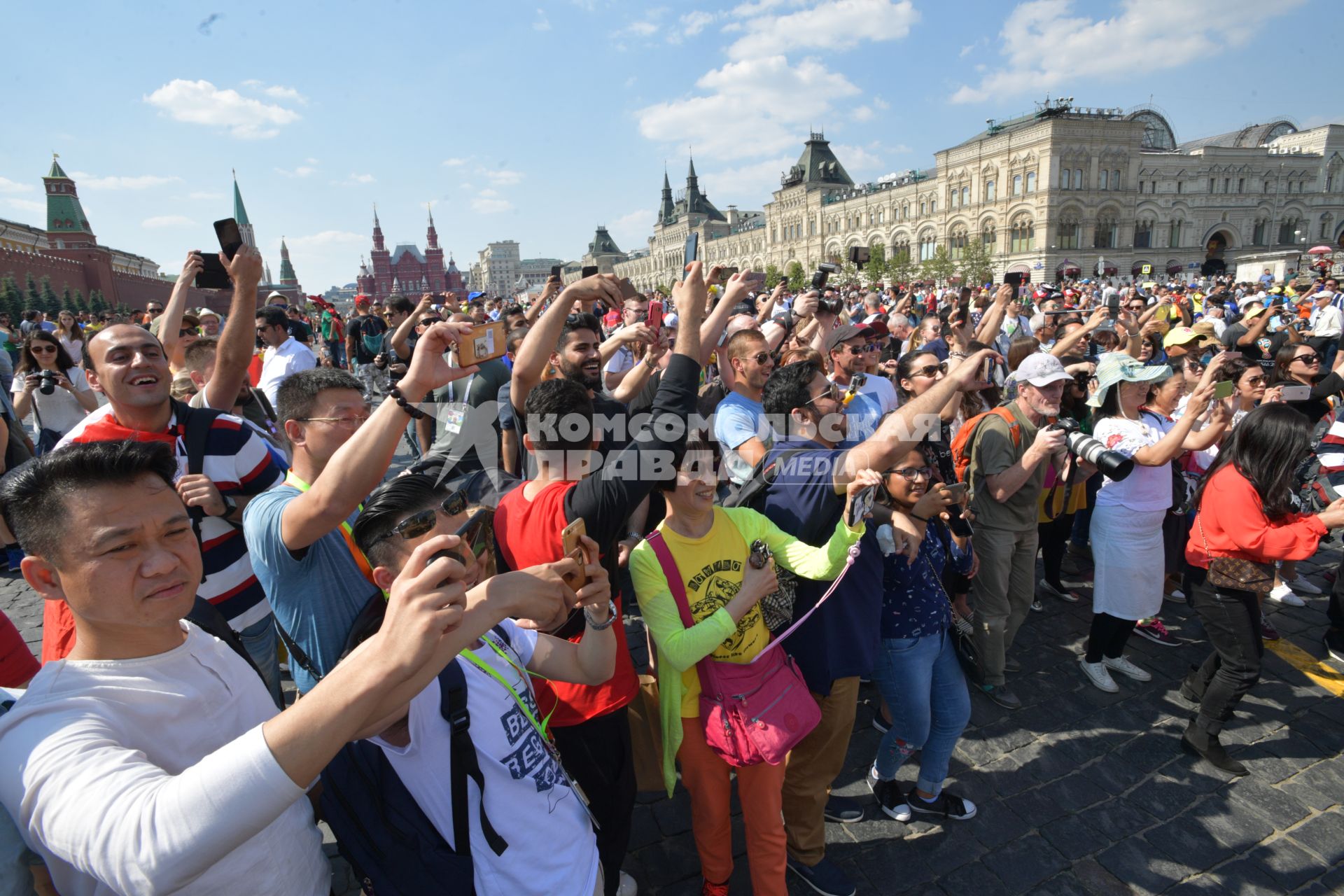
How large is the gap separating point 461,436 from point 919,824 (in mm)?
3435

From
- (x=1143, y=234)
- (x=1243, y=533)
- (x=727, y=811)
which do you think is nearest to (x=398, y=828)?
(x=727, y=811)

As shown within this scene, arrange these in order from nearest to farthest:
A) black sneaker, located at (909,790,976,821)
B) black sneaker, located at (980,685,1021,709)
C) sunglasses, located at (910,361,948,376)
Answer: black sneaker, located at (909,790,976,821) < black sneaker, located at (980,685,1021,709) < sunglasses, located at (910,361,948,376)

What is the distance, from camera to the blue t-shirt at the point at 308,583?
184 centimetres

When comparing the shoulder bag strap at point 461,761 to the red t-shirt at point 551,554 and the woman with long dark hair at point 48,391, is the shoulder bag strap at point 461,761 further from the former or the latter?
the woman with long dark hair at point 48,391

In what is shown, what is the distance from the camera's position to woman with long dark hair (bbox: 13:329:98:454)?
5.94 meters

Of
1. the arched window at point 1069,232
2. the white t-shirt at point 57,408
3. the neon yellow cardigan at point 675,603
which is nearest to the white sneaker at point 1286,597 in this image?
the neon yellow cardigan at point 675,603

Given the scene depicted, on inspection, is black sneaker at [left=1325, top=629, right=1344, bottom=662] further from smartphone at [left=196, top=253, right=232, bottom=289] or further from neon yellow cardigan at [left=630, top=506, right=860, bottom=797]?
smartphone at [left=196, top=253, right=232, bottom=289]

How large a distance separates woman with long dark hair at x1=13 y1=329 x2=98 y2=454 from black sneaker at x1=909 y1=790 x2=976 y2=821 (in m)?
7.64

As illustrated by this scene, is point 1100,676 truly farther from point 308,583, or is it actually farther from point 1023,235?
point 1023,235

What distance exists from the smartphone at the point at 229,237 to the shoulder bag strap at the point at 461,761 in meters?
2.74

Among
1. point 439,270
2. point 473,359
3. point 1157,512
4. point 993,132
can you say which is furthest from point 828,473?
point 439,270

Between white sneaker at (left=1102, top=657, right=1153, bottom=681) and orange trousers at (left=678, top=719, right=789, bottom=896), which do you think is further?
white sneaker at (left=1102, top=657, right=1153, bottom=681)

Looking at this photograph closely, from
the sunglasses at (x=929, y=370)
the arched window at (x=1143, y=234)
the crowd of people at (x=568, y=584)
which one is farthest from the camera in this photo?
the arched window at (x=1143, y=234)

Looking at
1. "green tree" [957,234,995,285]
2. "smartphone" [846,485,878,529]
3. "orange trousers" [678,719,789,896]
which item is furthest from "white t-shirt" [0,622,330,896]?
"green tree" [957,234,995,285]
